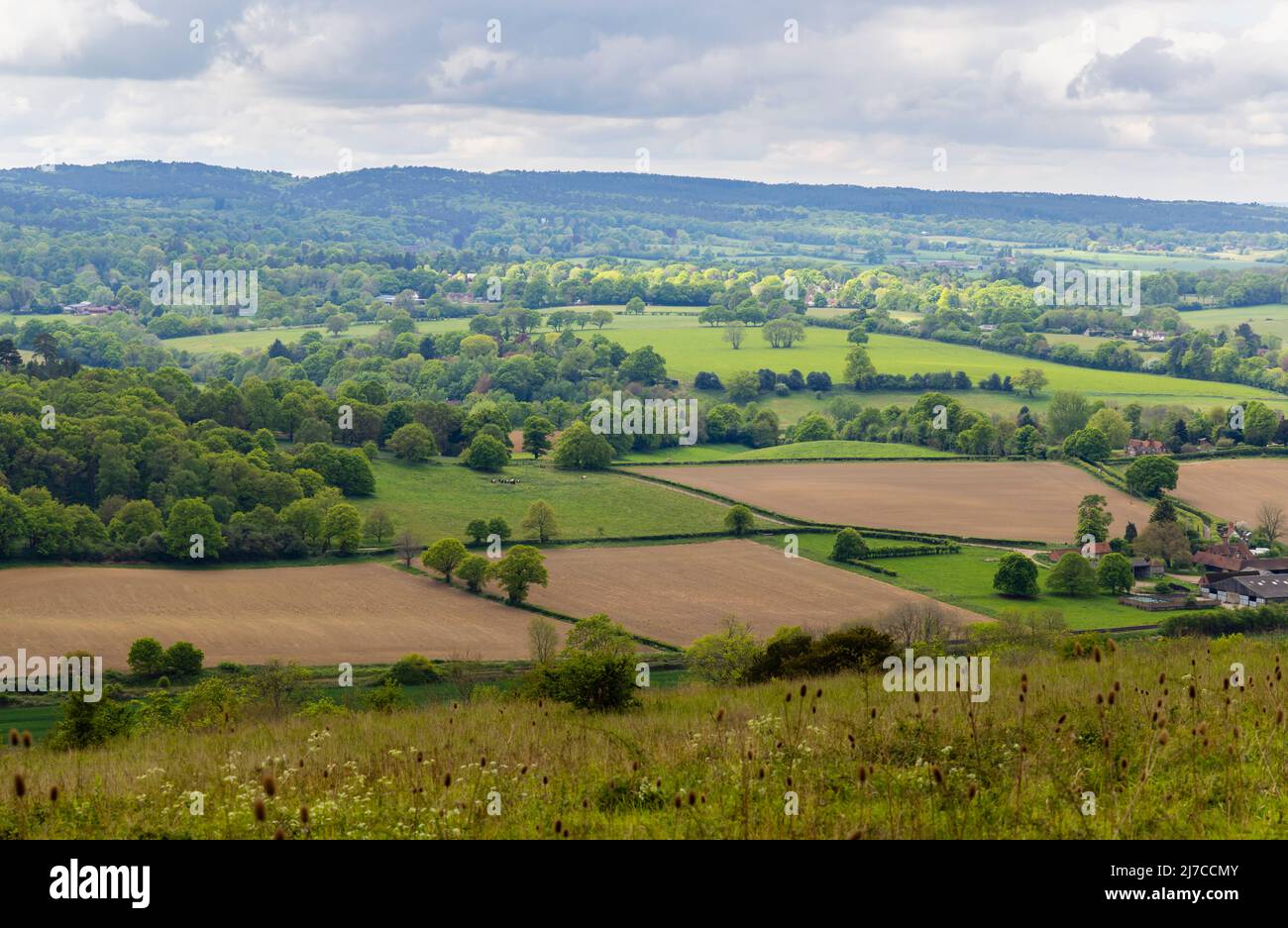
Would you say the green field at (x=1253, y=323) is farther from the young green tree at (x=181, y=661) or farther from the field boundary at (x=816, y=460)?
the young green tree at (x=181, y=661)

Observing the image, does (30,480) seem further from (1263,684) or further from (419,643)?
(1263,684)

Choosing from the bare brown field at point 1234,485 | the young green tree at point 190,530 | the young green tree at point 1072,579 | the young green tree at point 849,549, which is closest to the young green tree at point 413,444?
the young green tree at point 190,530

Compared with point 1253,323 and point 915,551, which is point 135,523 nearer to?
point 915,551

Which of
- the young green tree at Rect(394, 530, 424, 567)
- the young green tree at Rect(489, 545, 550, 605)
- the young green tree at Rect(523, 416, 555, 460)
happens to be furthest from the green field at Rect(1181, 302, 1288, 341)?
the young green tree at Rect(489, 545, 550, 605)

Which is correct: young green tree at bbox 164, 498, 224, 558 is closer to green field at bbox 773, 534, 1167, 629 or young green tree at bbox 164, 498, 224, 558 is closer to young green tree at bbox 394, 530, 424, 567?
young green tree at bbox 394, 530, 424, 567

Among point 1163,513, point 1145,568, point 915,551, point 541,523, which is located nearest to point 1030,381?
point 1163,513
